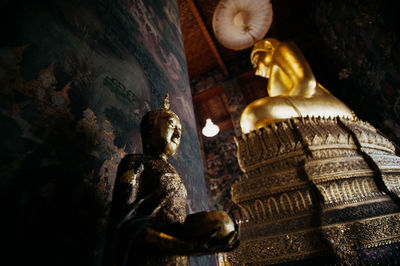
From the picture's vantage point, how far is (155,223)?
1.37 feet

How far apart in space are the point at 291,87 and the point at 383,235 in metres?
1.38

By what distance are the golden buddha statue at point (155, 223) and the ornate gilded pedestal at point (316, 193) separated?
3.00 ft

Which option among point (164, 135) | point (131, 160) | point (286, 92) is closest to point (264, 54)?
point (286, 92)

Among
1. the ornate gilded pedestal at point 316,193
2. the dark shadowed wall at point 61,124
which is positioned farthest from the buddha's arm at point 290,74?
the dark shadowed wall at point 61,124

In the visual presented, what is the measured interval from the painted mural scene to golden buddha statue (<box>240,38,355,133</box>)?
2 centimetres

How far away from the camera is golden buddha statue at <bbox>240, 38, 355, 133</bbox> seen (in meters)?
1.63

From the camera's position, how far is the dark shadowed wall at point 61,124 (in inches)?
14.9

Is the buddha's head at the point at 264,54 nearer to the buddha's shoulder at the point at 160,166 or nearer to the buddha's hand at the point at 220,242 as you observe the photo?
the buddha's shoulder at the point at 160,166

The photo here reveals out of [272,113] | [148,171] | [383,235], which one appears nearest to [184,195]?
[148,171]

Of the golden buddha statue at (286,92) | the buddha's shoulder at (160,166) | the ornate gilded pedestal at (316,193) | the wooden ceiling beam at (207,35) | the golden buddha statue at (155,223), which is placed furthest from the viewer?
the wooden ceiling beam at (207,35)

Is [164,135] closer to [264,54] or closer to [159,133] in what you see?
[159,133]

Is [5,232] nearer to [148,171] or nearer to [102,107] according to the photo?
[148,171]

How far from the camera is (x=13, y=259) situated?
33cm

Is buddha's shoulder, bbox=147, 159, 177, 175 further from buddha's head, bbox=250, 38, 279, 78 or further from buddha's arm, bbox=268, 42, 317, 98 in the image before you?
buddha's head, bbox=250, 38, 279, 78
